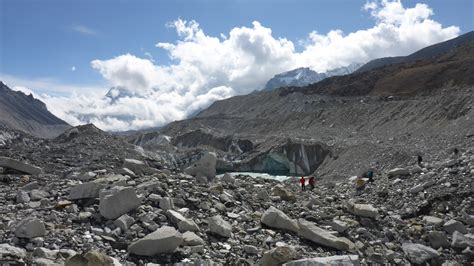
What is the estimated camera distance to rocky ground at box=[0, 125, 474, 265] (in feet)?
23.3

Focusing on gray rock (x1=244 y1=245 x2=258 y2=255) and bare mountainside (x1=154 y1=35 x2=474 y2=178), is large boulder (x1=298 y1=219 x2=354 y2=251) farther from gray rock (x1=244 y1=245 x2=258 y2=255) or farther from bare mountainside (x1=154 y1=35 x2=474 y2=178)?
bare mountainside (x1=154 y1=35 x2=474 y2=178)

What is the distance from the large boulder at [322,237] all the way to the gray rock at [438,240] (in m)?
2.69

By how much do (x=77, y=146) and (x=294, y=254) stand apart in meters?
21.9

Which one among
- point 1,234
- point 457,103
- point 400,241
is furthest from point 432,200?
point 457,103

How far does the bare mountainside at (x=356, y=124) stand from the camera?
→ 3512 centimetres

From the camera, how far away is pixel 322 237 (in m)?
9.17

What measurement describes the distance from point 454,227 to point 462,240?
728 millimetres

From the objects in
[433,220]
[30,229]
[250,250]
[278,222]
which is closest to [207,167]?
[278,222]

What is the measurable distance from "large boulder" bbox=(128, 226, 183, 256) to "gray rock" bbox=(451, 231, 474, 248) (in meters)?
7.29

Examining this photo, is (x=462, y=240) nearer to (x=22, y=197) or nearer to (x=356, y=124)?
(x=22, y=197)

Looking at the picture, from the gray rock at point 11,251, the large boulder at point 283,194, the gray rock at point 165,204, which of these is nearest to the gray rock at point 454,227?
the large boulder at point 283,194

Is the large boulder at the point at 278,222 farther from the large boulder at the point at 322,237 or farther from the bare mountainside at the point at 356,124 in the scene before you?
the bare mountainside at the point at 356,124

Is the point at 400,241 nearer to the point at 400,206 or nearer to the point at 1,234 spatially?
the point at 400,206

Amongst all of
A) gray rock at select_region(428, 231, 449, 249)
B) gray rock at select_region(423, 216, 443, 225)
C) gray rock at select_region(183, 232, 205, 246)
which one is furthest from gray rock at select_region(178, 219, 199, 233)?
gray rock at select_region(423, 216, 443, 225)
